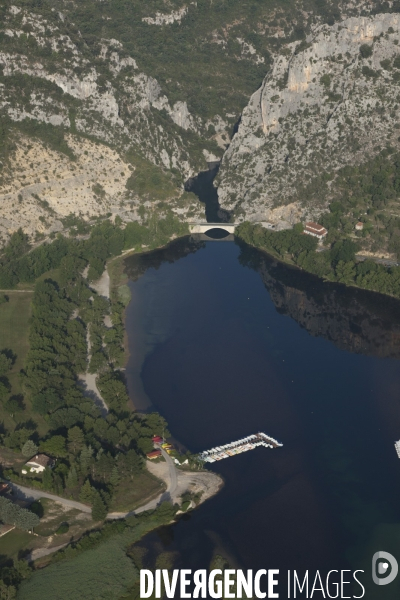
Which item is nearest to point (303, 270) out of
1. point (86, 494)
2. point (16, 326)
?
point (16, 326)

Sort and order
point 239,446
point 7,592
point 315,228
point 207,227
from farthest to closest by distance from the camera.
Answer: point 207,227, point 315,228, point 239,446, point 7,592

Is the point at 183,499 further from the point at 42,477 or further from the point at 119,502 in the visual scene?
the point at 42,477

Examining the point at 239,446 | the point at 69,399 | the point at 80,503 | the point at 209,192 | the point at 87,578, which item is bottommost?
the point at 87,578

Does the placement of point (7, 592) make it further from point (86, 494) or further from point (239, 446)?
point (239, 446)

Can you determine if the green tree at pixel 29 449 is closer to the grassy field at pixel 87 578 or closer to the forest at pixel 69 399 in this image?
the forest at pixel 69 399

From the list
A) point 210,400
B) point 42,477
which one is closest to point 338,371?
point 210,400

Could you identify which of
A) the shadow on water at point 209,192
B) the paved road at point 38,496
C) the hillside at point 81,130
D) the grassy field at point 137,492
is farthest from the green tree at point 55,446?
the shadow on water at point 209,192

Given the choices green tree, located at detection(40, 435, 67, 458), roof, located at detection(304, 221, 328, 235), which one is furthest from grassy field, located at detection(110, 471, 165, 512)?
roof, located at detection(304, 221, 328, 235)
